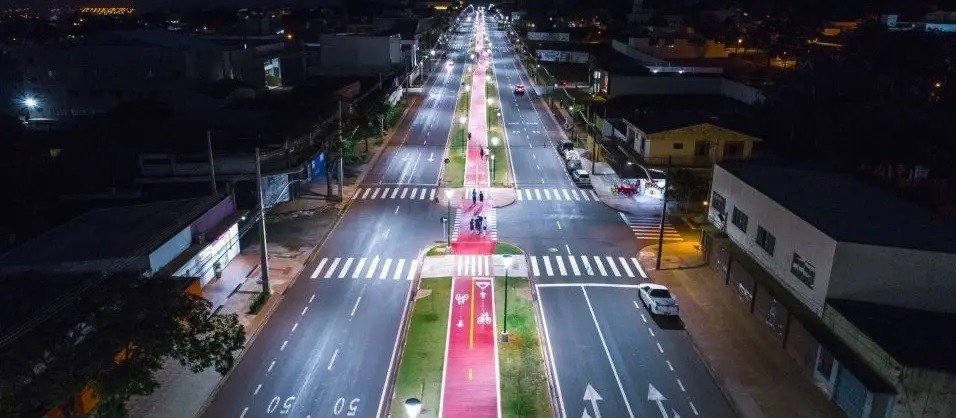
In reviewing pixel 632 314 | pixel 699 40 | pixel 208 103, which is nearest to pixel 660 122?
pixel 632 314

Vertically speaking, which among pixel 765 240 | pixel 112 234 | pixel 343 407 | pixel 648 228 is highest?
pixel 765 240

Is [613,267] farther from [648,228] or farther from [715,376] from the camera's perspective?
[715,376]

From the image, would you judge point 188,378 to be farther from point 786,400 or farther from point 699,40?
point 699,40

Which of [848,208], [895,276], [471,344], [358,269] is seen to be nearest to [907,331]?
[895,276]

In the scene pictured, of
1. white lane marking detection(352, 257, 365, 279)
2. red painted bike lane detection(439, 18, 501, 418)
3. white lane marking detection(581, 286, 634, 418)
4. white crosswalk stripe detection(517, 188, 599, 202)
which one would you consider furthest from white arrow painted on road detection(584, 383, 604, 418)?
white crosswalk stripe detection(517, 188, 599, 202)

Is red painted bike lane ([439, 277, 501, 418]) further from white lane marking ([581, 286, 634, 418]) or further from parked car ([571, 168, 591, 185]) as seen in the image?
parked car ([571, 168, 591, 185])

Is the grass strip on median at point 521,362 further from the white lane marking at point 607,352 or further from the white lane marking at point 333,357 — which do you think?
the white lane marking at point 333,357
